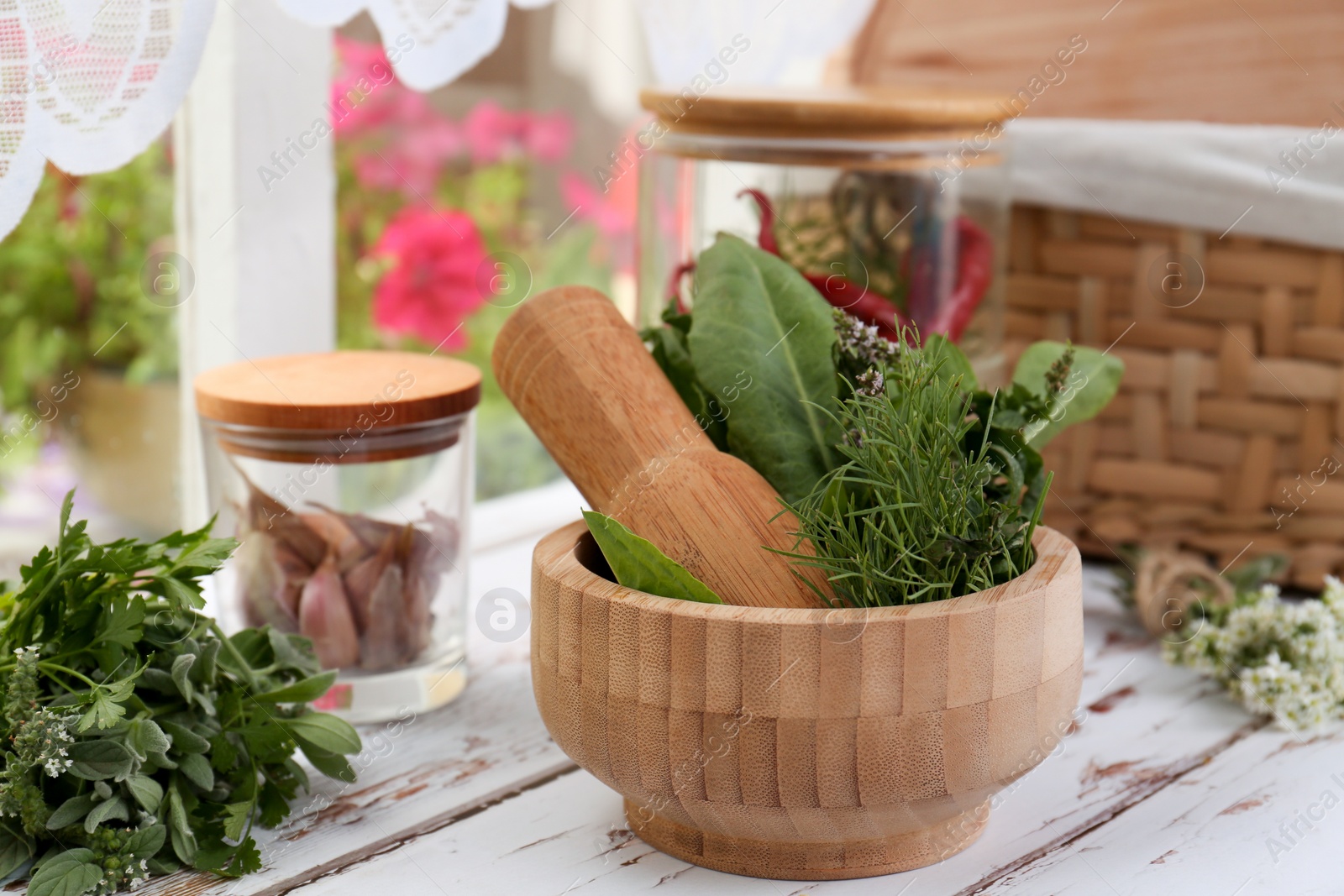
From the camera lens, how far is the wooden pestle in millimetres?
566

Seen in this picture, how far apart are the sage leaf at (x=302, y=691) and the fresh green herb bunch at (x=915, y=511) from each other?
9.2 inches

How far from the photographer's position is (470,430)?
0.73 m

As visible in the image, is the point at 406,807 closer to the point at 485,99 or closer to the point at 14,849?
the point at 14,849

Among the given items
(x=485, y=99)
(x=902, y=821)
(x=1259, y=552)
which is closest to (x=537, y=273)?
(x=485, y=99)

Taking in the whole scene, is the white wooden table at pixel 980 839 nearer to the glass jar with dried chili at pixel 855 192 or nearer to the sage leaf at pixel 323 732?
the sage leaf at pixel 323 732

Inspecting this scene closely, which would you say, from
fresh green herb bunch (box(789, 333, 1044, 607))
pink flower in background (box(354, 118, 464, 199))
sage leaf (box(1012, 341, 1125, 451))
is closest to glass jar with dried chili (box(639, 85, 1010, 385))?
sage leaf (box(1012, 341, 1125, 451))

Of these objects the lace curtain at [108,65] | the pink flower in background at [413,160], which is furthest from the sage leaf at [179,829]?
the pink flower in background at [413,160]

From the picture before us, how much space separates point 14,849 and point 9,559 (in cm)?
75

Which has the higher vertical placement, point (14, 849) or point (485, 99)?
point (485, 99)

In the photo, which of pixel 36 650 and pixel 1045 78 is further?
pixel 1045 78

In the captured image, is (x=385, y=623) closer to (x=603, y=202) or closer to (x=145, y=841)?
(x=145, y=841)

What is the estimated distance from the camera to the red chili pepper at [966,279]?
89cm

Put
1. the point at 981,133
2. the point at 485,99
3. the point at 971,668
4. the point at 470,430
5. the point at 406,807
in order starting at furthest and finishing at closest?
the point at 485,99, the point at 981,133, the point at 470,430, the point at 406,807, the point at 971,668

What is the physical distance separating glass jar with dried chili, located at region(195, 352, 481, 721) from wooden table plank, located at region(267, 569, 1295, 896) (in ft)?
0.38
